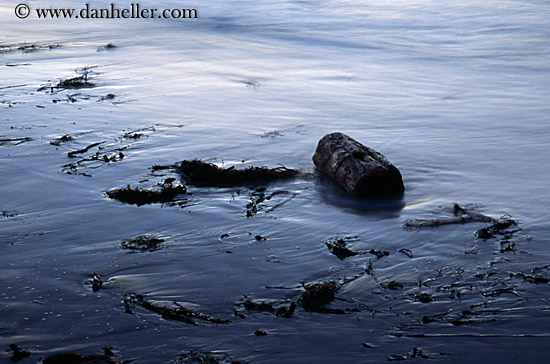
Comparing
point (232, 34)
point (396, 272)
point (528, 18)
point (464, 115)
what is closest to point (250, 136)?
point (464, 115)

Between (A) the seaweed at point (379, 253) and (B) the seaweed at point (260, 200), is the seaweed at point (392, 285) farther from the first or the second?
(B) the seaweed at point (260, 200)

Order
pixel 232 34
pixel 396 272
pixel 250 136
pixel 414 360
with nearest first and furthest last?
pixel 414 360
pixel 396 272
pixel 250 136
pixel 232 34

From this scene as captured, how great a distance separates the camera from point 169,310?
11.8 feet

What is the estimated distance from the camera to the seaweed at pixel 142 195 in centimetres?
532

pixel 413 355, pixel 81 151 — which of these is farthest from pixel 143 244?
pixel 81 151

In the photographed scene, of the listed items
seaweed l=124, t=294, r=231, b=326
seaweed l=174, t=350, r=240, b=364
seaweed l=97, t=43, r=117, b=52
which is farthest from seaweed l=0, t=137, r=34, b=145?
seaweed l=97, t=43, r=117, b=52

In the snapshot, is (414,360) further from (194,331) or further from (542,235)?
(542,235)

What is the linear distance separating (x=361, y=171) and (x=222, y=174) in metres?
1.33

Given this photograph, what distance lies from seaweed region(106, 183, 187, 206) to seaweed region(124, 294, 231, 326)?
1.67m

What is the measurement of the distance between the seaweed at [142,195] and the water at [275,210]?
0.37ft

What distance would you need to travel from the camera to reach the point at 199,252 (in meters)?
4.38

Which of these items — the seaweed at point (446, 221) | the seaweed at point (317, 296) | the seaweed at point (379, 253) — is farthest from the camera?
the seaweed at point (446, 221)

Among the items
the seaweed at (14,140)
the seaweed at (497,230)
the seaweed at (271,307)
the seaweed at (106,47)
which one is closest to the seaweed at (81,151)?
the seaweed at (14,140)

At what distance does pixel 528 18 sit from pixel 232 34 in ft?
26.9
